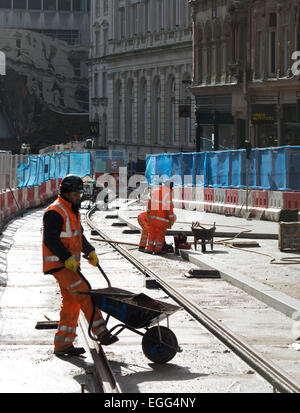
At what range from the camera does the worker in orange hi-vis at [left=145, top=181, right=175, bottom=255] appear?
2167 cm

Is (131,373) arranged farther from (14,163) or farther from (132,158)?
(132,158)

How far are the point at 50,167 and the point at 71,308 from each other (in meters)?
40.1

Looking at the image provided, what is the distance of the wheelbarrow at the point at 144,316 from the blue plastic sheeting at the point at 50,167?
95.4 ft

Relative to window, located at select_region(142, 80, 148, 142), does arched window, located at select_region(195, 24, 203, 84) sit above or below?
above

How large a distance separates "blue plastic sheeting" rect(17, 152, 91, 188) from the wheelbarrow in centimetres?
2909

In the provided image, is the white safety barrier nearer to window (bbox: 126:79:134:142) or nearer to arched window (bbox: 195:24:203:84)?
arched window (bbox: 195:24:203:84)

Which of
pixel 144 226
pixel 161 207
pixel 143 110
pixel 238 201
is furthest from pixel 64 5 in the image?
pixel 161 207

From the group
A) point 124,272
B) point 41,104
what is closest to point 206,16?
point 124,272

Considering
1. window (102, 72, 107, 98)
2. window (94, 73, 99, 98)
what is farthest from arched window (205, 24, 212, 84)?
window (94, 73, 99, 98)

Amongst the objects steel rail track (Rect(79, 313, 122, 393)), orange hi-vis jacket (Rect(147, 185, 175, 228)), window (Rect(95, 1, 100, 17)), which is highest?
window (Rect(95, 1, 100, 17))

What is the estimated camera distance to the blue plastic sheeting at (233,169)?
3177cm

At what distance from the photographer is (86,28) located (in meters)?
123

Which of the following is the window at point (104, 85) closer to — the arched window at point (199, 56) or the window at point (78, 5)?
the window at point (78, 5)

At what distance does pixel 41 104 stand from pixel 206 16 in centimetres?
5861
